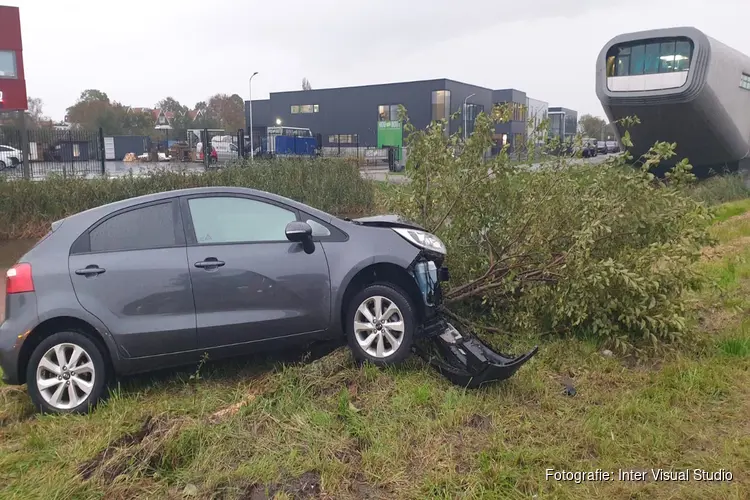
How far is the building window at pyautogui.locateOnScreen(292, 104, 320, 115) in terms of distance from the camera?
63.1 m

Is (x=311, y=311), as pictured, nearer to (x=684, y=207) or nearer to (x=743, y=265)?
(x=684, y=207)

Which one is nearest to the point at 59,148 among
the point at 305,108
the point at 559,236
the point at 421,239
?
the point at 421,239

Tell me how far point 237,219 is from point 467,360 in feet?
6.97

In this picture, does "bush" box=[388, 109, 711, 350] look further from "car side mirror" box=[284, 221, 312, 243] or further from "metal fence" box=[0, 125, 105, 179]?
"metal fence" box=[0, 125, 105, 179]

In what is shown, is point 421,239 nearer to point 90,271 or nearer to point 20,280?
point 90,271

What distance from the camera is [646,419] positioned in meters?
4.01

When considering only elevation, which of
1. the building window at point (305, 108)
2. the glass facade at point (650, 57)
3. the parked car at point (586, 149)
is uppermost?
the building window at point (305, 108)

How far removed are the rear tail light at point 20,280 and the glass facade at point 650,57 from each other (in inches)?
899

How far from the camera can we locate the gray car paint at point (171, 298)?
170 inches

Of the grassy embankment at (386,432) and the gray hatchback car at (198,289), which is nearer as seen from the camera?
the grassy embankment at (386,432)

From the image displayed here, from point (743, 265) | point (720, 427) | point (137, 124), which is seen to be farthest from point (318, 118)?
point (720, 427)

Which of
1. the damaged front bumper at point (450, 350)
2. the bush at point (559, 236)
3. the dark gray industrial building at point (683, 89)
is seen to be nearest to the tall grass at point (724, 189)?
the dark gray industrial building at point (683, 89)

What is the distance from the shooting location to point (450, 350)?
4.77 metres

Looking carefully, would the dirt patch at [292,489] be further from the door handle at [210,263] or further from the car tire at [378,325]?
the door handle at [210,263]
